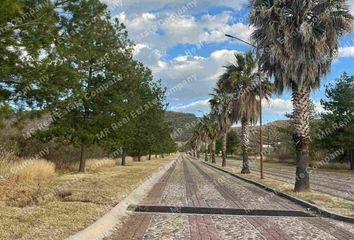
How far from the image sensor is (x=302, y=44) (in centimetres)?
2077

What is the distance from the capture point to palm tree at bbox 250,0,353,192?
20625 millimetres

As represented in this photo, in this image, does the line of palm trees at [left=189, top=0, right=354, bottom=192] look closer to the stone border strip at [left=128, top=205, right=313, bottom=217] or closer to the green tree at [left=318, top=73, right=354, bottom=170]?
the stone border strip at [left=128, top=205, right=313, bottom=217]

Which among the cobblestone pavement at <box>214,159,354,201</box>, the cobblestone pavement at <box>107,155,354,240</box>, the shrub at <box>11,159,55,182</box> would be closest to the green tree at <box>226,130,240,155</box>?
the cobblestone pavement at <box>214,159,354,201</box>

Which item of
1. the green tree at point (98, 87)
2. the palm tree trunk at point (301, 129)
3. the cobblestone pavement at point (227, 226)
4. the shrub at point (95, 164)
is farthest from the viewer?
the shrub at point (95, 164)

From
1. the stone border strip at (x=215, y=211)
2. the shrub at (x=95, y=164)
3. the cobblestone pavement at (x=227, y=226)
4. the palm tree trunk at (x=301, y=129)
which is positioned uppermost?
the palm tree trunk at (x=301, y=129)

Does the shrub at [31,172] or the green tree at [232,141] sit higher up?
the green tree at [232,141]

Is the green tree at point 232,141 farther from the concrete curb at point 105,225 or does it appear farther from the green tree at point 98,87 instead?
the concrete curb at point 105,225

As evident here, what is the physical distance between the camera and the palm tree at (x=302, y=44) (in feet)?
67.7

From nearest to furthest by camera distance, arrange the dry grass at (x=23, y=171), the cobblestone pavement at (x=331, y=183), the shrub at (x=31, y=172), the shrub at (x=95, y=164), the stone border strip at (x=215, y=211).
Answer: the stone border strip at (x=215, y=211) < the dry grass at (x=23, y=171) < the shrub at (x=31, y=172) < the cobblestone pavement at (x=331, y=183) < the shrub at (x=95, y=164)

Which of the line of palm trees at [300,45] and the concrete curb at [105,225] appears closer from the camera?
the concrete curb at [105,225]

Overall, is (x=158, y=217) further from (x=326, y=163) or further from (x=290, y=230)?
(x=326, y=163)

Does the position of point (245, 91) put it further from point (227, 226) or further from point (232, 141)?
point (232, 141)

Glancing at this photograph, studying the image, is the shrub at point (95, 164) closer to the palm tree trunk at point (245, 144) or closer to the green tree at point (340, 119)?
the palm tree trunk at point (245, 144)

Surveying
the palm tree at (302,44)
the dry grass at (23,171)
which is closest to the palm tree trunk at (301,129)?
the palm tree at (302,44)
